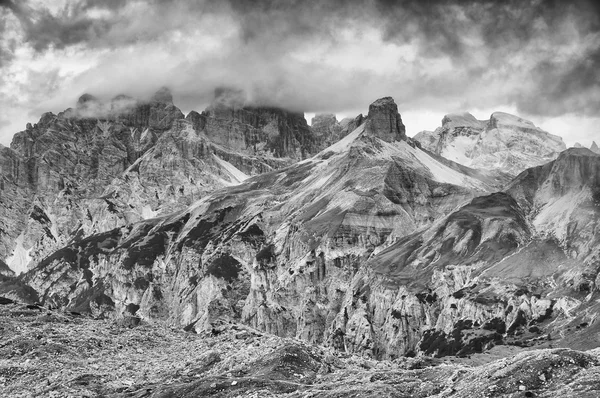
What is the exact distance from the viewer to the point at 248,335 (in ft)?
435

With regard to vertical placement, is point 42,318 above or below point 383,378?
above

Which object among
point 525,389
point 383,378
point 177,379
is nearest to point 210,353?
point 177,379

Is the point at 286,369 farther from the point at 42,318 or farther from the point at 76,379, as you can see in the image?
the point at 42,318

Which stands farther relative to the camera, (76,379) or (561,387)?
(76,379)

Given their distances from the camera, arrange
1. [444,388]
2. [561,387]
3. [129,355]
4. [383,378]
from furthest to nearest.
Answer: [129,355]
[383,378]
[444,388]
[561,387]

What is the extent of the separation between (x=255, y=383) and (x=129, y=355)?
33.9 metres

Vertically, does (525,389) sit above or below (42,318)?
below

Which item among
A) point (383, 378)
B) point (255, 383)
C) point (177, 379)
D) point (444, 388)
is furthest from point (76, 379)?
point (444, 388)

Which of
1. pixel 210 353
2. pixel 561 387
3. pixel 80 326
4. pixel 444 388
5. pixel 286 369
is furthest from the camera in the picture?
pixel 80 326

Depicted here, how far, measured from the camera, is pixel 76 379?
110500mm

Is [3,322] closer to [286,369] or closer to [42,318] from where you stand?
[42,318]

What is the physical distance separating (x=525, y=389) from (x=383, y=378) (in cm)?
2460

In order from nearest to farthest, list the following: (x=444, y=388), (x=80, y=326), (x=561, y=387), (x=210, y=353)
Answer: (x=561, y=387), (x=444, y=388), (x=210, y=353), (x=80, y=326)

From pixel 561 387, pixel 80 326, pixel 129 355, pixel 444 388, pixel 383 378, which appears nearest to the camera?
pixel 561 387
